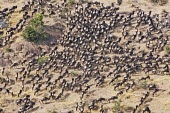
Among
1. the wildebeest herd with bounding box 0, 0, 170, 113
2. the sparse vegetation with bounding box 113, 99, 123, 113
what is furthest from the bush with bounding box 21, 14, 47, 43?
the sparse vegetation with bounding box 113, 99, 123, 113

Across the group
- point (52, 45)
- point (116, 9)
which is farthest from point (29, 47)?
point (116, 9)

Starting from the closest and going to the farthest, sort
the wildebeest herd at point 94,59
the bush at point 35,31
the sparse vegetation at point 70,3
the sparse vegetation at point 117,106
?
the sparse vegetation at point 117,106, the wildebeest herd at point 94,59, the bush at point 35,31, the sparse vegetation at point 70,3

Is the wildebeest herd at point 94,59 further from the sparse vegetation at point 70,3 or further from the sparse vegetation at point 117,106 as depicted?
the sparse vegetation at point 70,3

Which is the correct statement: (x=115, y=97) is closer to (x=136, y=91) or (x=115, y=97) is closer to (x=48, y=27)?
(x=136, y=91)

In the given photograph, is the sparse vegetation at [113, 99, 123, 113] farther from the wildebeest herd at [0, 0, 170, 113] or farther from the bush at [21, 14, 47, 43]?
the bush at [21, 14, 47, 43]

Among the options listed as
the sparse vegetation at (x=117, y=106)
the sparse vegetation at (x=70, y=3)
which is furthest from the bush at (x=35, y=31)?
the sparse vegetation at (x=117, y=106)

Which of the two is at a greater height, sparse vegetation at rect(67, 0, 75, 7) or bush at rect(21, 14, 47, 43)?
sparse vegetation at rect(67, 0, 75, 7)
